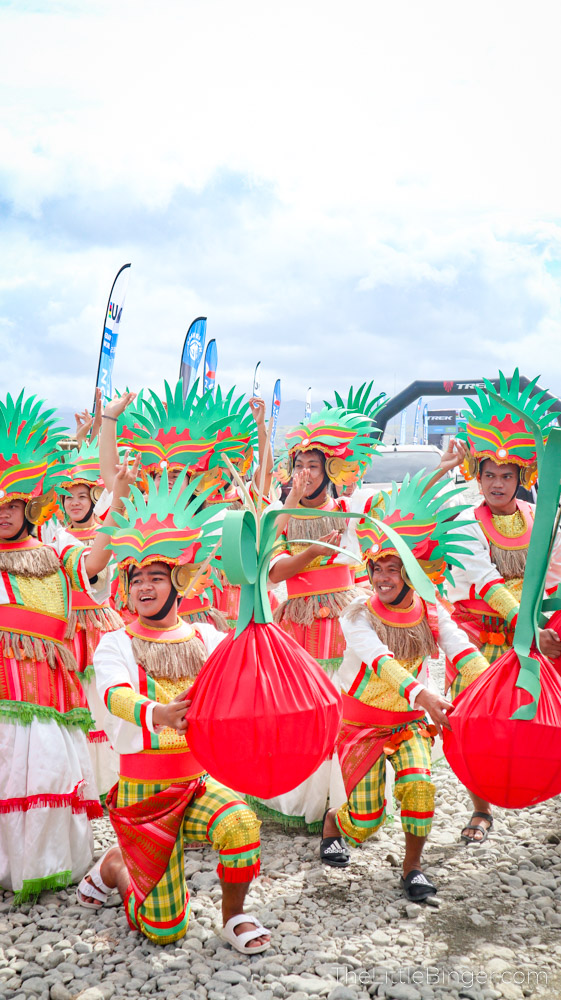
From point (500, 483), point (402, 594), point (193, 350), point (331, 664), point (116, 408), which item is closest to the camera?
point (402, 594)

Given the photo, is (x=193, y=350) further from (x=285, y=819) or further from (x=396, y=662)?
(x=396, y=662)

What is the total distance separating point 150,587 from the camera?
3.04 m

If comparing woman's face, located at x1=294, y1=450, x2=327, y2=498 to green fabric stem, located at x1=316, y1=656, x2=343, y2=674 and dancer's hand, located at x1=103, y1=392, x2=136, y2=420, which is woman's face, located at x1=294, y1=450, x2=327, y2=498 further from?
dancer's hand, located at x1=103, y1=392, x2=136, y2=420

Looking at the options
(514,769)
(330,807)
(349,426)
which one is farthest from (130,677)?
(349,426)

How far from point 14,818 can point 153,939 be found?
80cm

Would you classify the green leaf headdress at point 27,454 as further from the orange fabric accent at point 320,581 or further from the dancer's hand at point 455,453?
the dancer's hand at point 455,453

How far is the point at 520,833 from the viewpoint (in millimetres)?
4137

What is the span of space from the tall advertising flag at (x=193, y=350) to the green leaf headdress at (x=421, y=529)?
517 centimetres

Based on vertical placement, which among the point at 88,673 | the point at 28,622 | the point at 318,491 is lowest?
the point at 88,673

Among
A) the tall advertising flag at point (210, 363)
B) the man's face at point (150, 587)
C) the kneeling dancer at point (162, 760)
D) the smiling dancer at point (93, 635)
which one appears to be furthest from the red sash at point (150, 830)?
the tall advertising flag at point (210, 363)

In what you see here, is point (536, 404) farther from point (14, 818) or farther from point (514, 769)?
point (14, 818)

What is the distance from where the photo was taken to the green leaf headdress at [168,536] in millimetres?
3008

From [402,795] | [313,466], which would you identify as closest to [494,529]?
[313,466]
